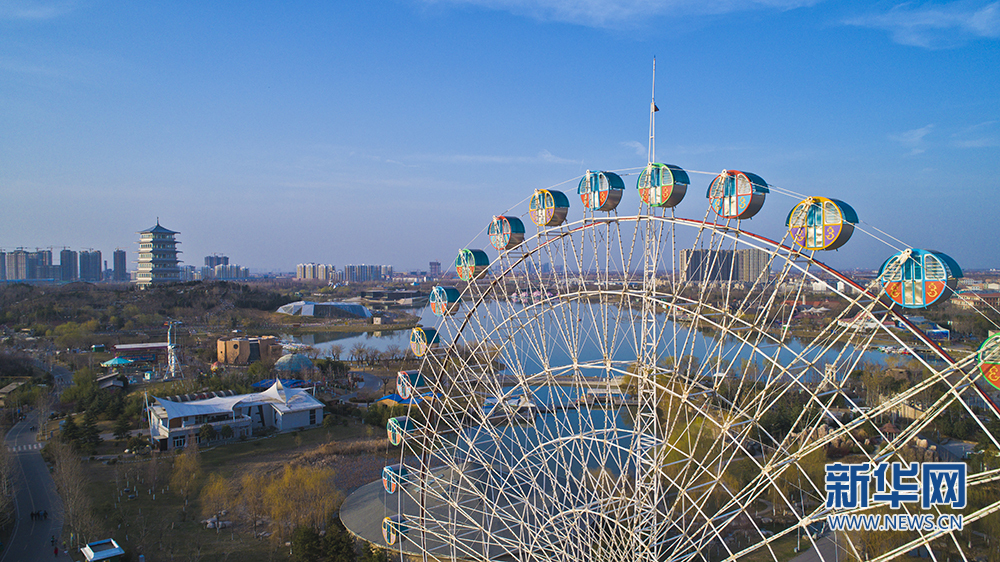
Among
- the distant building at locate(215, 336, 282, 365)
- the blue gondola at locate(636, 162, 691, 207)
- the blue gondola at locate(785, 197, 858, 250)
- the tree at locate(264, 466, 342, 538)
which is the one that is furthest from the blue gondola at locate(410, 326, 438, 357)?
the distant building at locate(215, 336, 282, 365)

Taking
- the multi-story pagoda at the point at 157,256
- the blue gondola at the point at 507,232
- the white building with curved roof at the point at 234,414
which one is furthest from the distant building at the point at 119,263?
the blue gondola at the point at 507,232

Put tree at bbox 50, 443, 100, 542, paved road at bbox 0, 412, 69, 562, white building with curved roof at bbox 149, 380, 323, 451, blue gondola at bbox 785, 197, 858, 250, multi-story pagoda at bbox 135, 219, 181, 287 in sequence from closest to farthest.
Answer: blue gondola at bbox 785, 197, 858, 250 < paved road at bbox 0, 412, 69, 562 < tree at bbox 50, 443, 100, 542 < white building with curved roof at bbox 149, 380, 323, 451 < multi-story pagoda at bbox 135, 219, 181, 287

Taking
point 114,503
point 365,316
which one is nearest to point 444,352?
point 114,503

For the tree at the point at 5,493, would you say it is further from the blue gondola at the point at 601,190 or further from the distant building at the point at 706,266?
the distant building at the point at 706,266

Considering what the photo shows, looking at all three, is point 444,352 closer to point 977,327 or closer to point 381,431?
point 381,431

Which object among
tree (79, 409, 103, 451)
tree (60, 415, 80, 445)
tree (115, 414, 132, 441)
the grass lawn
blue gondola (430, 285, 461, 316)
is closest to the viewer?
blue gondola (430, 285, 461, 316)

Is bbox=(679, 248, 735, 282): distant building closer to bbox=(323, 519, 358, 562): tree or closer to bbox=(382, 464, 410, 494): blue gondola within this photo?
bbox=(382, 464, 410, 494): blue gondola

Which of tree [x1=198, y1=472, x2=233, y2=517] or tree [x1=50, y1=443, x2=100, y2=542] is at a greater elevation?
tree [x1=50, y1=443, x2=100, y2=542]
